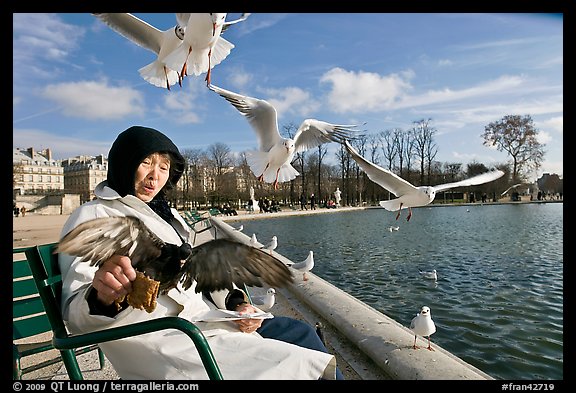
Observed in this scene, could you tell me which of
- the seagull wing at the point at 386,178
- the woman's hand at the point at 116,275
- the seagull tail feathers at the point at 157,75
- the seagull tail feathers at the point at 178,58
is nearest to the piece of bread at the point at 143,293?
the woman's hand at the point at 116,275

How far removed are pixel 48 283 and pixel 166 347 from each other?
45cm

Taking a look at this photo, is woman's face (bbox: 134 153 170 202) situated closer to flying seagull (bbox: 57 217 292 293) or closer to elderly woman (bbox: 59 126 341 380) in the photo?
elderly woman (bbox: 59 126 341 380)

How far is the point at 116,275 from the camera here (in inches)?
46.3

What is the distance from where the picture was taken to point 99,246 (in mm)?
1146

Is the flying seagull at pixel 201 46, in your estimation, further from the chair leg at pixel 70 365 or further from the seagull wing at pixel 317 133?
the seagull wing at pixel 317 133

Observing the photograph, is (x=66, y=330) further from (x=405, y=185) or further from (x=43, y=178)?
(x=43, y=178)

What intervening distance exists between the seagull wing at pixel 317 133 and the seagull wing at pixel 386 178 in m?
0.64

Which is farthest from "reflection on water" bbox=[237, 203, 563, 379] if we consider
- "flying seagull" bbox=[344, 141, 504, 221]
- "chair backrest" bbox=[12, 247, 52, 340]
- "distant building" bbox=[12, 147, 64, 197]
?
A: "distant building" bbox=[12, 147, 64, 197]

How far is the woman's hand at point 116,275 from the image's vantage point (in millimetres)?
1172

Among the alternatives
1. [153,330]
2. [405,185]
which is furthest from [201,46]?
[405,185]
